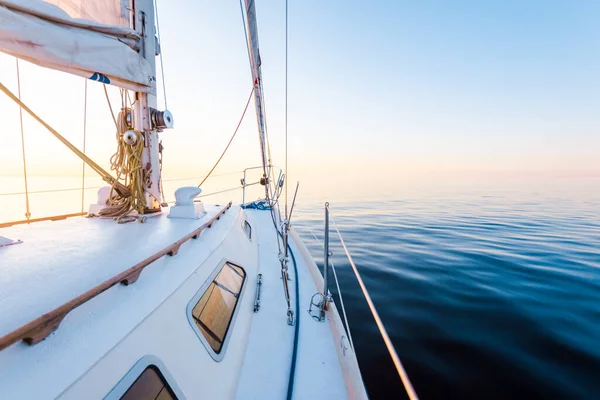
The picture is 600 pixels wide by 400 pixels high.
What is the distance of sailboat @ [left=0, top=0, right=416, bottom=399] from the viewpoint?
98cm

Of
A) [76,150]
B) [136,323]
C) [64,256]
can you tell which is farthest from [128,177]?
[136,323]

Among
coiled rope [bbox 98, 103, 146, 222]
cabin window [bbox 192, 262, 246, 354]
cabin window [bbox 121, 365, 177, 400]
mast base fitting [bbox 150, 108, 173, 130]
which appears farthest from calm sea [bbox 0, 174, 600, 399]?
mast base fitting [bbox 150, 108, 173, 130]

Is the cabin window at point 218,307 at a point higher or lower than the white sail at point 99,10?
lower

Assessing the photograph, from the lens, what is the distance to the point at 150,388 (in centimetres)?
117

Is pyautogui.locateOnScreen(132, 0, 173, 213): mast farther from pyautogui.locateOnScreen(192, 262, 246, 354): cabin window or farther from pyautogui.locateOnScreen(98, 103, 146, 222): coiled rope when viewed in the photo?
pyautogui.locateOnScreen(192, 262, 246, 354): cabin window

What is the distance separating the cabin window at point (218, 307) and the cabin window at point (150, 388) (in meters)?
0.49

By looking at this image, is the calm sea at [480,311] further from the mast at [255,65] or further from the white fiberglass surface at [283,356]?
the mast at [255,65]

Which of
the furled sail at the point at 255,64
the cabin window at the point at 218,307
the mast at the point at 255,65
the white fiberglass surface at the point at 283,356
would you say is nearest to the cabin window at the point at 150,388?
the cabin window at the point at 218,307

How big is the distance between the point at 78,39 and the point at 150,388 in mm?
Answer: 2714

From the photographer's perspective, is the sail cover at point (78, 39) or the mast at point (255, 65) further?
the mast at point (255, 65)

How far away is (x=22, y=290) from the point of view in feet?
4.26

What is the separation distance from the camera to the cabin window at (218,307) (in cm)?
182

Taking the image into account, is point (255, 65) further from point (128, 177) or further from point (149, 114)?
point (128, 177)

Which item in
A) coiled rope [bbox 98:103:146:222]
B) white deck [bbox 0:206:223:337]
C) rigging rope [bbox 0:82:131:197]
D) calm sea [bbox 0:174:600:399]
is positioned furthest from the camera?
coiled rope [bbox 98:103:146:222]
